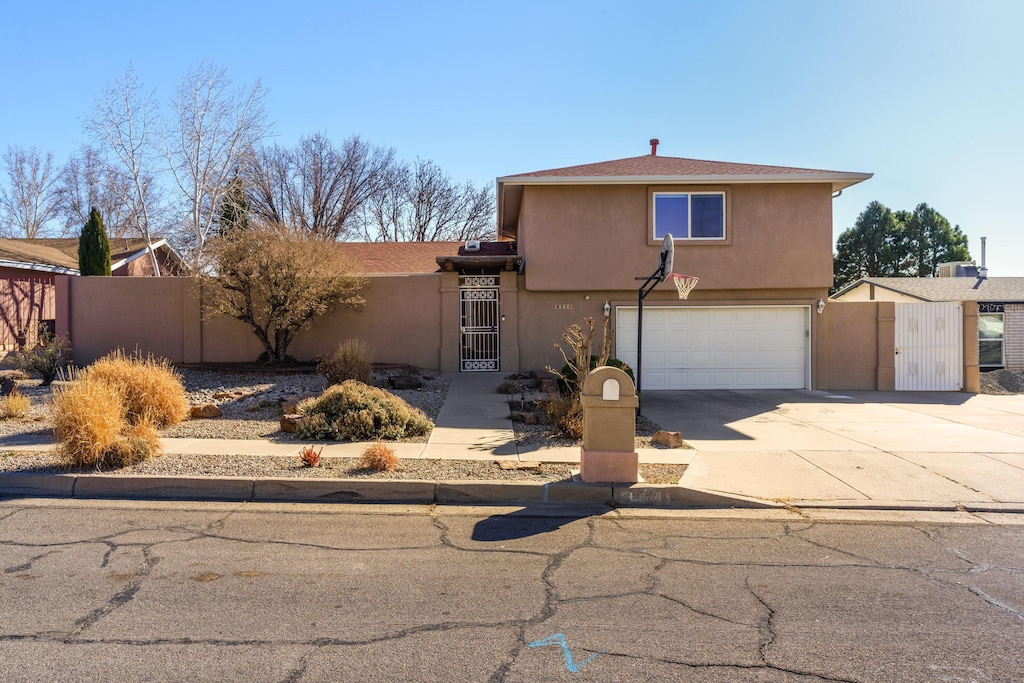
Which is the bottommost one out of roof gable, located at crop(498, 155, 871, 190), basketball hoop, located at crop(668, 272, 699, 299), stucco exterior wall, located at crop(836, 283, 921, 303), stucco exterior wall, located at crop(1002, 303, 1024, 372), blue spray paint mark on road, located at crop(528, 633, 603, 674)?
blue spray paint mark on road, located at crop(528, 633, 603, 674)

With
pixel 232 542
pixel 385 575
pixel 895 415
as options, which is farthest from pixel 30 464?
pixel 895 415

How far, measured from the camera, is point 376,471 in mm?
7422

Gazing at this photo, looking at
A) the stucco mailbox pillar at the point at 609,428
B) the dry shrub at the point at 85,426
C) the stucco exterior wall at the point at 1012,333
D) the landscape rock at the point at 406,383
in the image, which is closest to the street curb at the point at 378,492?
the stucco mailbox pillar at the point at 609,428

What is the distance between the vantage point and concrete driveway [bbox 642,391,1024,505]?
23.9ft

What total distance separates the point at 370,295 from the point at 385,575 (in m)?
12.6

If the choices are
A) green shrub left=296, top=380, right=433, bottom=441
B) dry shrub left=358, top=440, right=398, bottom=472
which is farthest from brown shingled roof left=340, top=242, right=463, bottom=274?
dry shrub left=358, top=440, right=398, bottom=472

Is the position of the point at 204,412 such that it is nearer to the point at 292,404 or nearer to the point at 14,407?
the point at 292,404

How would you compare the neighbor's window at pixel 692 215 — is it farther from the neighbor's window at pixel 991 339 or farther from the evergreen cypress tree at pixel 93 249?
the evergreen cypress tree at pixel 93 249

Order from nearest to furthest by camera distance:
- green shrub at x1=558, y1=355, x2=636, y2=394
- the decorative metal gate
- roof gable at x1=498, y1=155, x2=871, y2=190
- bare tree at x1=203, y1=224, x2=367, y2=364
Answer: green shrub at x1=558, y1=355, x2=636, y2=394
bare tree at x1=203, y1=224, x2=367, y2=364
roof gable at x1=498, y1=155, x2=871, y2=190
the decorative metal gate

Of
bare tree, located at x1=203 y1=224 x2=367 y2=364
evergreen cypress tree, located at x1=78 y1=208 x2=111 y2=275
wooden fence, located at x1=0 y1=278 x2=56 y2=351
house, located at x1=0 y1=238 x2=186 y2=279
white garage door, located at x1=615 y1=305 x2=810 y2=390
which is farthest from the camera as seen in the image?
house, located at x1=0 y1=238 x2=186 y2=279

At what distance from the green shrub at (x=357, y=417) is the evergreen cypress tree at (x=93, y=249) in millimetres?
16406

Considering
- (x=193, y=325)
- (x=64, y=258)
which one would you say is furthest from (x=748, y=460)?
(x=64, y=258)

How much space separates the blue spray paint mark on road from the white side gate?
51.7 ft

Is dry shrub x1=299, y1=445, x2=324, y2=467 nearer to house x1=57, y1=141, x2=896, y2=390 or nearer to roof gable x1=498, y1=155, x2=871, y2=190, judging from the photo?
house x1=57, y1=141, x2=896, y2=390
